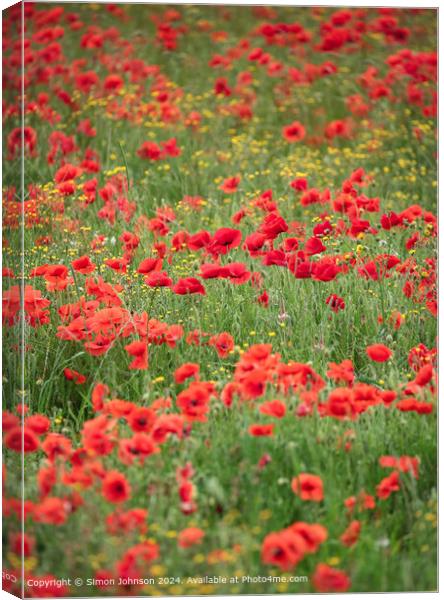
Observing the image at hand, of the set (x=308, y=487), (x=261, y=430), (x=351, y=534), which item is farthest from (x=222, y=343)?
(x=351, y=534)

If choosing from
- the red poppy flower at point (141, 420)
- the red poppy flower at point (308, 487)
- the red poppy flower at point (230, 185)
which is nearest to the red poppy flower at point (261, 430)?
the red poppy flower at point (308, 487)

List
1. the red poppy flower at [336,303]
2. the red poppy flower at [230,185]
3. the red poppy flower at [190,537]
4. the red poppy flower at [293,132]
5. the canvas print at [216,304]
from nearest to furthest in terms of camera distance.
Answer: the red poppy flower at [190,537], the canvas print at [216,304], the red poppy flower at [336,303], the red poppy flower at [230,185], the red poppy flower at [293,132]

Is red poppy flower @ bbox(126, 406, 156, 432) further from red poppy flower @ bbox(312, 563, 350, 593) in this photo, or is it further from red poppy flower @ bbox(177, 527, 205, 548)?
red poppy flower @ bbox(312, 563, 350, 593)

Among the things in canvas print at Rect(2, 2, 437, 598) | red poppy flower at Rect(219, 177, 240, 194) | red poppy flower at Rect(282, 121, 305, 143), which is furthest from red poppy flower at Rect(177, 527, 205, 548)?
red poppy flower at Rect(282, 121, 305, 143)

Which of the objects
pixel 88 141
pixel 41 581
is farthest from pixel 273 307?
pixel 88 141

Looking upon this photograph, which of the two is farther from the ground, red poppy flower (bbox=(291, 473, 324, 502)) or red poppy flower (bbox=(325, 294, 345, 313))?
red poppy flower (bbox=(325, 294, 345, 313))

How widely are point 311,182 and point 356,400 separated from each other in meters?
1.84

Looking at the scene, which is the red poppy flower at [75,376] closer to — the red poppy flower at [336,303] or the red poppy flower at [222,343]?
the red poppy flower at [222,343]

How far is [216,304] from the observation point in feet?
13.5

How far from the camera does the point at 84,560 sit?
332cm

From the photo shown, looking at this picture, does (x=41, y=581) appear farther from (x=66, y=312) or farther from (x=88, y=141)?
(x=88, y=141)

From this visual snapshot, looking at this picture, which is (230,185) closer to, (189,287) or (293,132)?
(293,132)

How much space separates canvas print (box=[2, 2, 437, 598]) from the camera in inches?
133

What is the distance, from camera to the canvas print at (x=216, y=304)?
133 inches
